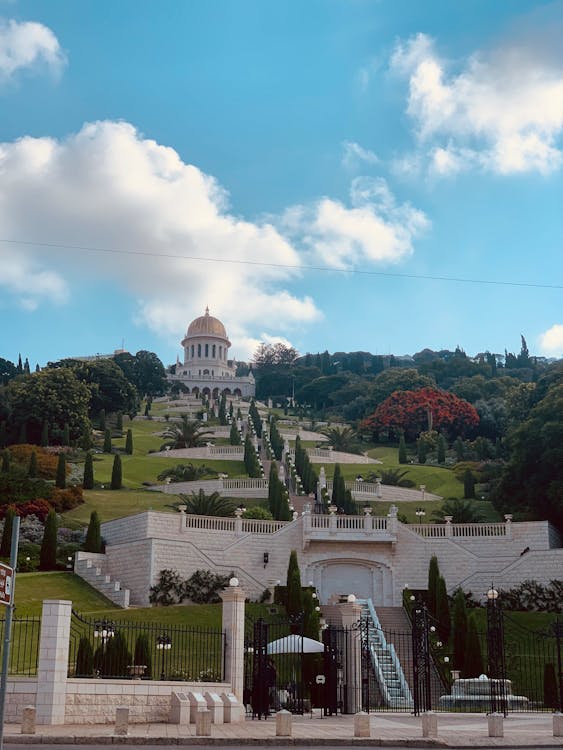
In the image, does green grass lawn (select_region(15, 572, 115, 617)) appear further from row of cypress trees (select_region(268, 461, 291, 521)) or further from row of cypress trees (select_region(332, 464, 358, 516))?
row of cypress trees (select_region(332, 464, 358, 516))

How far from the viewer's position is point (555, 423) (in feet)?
144

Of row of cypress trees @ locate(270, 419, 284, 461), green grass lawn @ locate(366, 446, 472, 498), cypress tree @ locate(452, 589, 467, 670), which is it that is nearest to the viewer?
cypress tree @ locate(452, 589, 467, 670)

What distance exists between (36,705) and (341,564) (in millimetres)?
24904

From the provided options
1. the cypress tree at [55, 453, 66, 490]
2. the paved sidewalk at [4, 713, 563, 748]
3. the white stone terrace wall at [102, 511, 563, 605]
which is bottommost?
→ the paved sidewalk at [4, 713, 563, 748]

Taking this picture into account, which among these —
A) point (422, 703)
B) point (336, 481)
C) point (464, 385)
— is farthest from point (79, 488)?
point (464, 385)

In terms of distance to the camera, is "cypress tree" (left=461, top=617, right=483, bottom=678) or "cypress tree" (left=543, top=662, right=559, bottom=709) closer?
"cypress tree" (left=543, top=662, right=559, bottom=709)

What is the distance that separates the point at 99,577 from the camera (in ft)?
127

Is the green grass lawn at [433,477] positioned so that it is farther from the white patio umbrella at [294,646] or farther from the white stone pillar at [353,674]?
the white stone pillar at [353,674]

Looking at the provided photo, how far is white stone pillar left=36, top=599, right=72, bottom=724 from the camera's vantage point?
19375 mm

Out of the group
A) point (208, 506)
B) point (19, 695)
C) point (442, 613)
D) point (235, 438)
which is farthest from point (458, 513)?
point (235, 438)

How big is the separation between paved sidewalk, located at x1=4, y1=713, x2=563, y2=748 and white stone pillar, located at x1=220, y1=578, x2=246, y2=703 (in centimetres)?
130

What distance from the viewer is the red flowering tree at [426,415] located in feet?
282

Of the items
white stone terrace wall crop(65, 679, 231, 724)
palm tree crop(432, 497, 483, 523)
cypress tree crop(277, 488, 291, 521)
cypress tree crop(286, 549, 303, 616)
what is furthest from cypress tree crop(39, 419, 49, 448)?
white stone terrace wall crop(65, 679, 231, 724)

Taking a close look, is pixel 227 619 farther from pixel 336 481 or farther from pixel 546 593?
pixel 336 481
